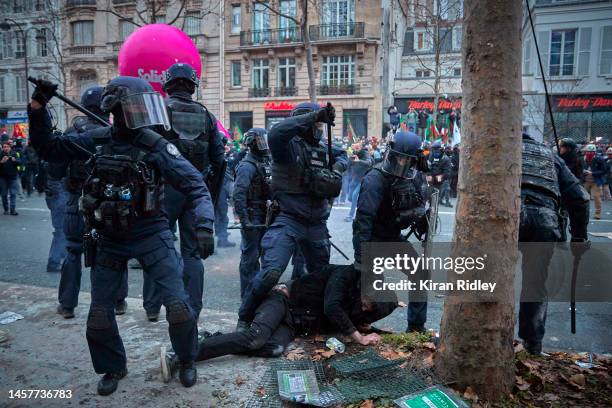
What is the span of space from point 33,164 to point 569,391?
57.1ft

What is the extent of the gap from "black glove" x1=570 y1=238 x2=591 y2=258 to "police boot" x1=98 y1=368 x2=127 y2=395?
3404 mm

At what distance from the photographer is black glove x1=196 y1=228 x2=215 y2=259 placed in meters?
2.78

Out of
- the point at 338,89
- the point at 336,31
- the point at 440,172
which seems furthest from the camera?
the point at 338,89

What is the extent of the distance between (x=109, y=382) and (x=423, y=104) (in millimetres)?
26233

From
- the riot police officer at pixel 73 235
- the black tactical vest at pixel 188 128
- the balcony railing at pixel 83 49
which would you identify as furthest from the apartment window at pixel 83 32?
the black tactical vest at pixel 188 128

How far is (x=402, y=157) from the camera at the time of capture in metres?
3.85

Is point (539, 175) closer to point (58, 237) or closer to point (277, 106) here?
point (58, 237)

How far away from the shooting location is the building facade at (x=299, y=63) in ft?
88.6

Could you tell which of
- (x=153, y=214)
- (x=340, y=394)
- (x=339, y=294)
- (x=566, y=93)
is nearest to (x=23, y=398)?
(x=153, y=214)

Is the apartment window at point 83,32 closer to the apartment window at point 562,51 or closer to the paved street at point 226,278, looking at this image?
the paved street at point 226,278

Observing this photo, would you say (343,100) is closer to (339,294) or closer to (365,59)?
(365,59)

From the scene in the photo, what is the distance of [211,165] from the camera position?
4.13 m

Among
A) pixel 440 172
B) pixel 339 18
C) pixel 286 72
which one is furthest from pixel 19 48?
pixel 440 172

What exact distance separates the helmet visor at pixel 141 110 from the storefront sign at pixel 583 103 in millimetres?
24679
